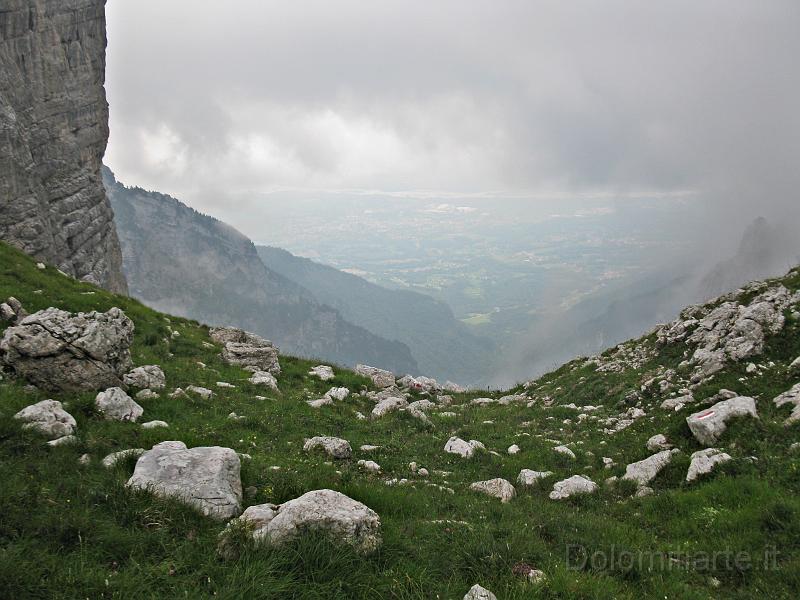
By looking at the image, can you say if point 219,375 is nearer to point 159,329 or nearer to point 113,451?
point 159,329

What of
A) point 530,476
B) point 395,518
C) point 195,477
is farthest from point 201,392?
point 530,476

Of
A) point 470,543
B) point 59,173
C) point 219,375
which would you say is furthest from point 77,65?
point 470,543

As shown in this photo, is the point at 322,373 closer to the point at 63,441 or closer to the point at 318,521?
the point at 63,441

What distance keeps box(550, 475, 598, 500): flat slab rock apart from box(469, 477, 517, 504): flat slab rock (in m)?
1.25

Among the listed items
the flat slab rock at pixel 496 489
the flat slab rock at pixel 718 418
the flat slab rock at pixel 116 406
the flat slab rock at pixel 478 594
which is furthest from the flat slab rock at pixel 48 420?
the flat slab rock at pixel 718 418

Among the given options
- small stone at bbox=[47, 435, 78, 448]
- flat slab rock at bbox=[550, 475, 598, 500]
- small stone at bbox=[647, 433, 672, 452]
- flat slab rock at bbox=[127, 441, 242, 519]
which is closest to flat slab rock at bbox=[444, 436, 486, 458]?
flat slab rock at bbox=[550, 475, 598, 500]

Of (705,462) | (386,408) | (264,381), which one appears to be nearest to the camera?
(705,462)

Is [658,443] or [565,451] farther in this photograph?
[565,451]

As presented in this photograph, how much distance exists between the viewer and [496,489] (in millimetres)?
12195

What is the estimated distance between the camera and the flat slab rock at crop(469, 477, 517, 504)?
1191 cm

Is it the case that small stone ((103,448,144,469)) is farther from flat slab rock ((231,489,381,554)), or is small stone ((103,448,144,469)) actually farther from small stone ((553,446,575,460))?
small stone ((553,446,575,460))

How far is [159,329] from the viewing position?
27625mm

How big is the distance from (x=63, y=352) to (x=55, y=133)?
3986 inches

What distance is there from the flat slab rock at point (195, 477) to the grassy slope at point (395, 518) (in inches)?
10.9
